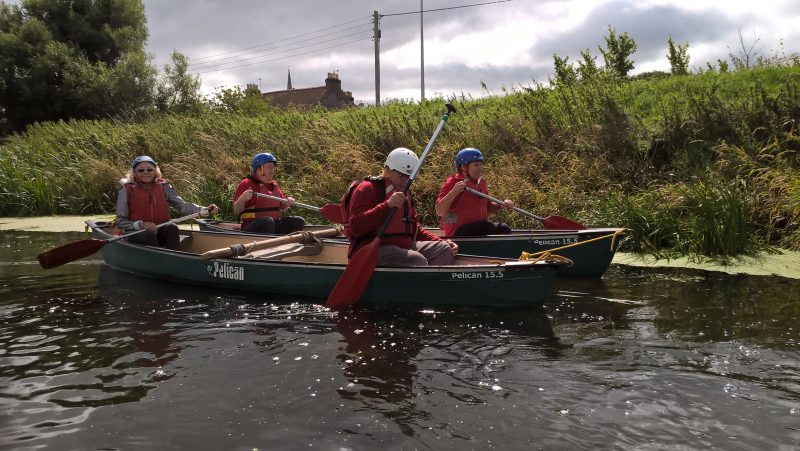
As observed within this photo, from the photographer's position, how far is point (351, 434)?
3.39 metres

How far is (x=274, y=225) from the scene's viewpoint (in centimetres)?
870

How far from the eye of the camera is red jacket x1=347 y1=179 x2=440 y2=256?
18.7 feet

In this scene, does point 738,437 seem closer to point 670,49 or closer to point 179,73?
point 670,49

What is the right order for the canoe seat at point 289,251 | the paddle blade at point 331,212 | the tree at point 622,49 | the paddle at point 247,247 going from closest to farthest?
the paddle at point 247,247 → the canoe seat at point 289,251 → the paddle blade at point 331,212 → the tree at point 622,49

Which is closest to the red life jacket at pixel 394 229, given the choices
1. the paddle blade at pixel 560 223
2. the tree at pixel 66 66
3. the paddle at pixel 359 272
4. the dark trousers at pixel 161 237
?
the paddle at pixel 359 272

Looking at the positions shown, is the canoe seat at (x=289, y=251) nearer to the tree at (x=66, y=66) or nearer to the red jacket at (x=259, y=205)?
the red jacket at (x=259, y=205)

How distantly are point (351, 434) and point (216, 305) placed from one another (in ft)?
11.1

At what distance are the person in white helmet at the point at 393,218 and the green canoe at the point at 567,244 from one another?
1.07 meters

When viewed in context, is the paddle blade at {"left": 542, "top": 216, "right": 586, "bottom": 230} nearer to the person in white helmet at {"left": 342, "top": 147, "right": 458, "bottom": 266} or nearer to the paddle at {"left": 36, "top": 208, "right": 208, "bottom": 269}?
the person in white helmet at {"left": 342, "top": 147, "right": 458, "bottom": 266}

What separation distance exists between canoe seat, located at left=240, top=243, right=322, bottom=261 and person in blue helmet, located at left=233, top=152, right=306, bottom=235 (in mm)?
1042

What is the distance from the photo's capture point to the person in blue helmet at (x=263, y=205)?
8.64 m

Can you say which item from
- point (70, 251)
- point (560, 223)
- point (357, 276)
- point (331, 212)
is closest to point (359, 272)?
point (357, 276)

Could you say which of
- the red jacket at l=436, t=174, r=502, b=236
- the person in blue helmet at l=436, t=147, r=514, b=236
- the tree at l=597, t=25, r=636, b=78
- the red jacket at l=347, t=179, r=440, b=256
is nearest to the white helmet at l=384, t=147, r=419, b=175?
the red jacket at l=347, t=179, r=440, b=256

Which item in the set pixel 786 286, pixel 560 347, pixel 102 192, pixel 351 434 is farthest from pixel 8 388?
pixel 102 192
